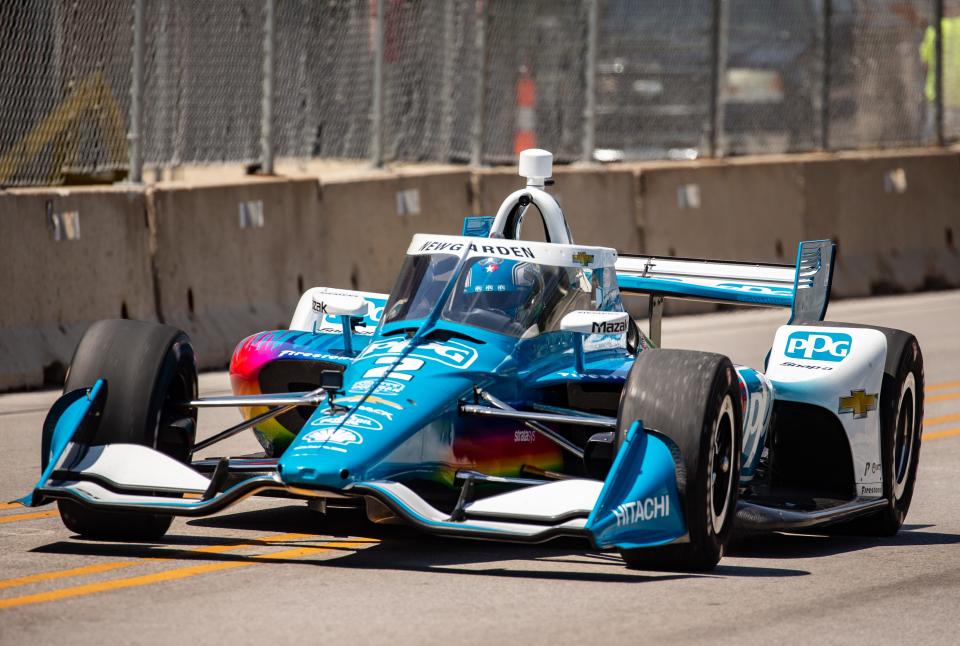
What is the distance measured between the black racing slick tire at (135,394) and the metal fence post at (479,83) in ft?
29.9

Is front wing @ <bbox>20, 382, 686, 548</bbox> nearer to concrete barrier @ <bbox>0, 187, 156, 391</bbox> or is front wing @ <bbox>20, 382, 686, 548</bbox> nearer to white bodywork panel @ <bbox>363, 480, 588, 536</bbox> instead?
white bodywork panel @ <bbox>363, 480, 588, 536</bbox>

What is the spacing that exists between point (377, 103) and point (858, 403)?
8.40 metres

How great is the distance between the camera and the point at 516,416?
24.3 feet

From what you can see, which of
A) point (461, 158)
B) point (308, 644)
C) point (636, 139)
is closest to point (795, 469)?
point (308, 644)

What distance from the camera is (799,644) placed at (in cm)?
616

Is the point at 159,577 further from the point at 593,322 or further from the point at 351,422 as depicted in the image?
the point at 593,322

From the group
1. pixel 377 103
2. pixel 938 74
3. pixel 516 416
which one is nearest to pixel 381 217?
pixel 377 103

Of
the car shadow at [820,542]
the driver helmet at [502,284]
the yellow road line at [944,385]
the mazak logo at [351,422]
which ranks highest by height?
the driver helmet at [502,284]

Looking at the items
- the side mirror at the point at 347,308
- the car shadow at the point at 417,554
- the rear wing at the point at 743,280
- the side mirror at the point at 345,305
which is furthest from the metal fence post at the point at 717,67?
the car shadow at the point at 417,554

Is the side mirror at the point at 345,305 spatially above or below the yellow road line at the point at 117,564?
above

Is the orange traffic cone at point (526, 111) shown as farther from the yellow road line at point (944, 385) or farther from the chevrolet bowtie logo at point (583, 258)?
the chevrolet bowtie logo at point (583, 258)

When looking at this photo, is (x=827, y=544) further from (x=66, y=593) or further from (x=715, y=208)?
(x=715, y=208)

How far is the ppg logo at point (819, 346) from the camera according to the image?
8.62 meters

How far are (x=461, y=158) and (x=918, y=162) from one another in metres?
5.92
